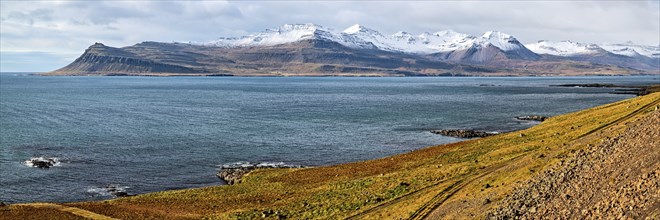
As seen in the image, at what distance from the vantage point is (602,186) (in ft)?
93.0

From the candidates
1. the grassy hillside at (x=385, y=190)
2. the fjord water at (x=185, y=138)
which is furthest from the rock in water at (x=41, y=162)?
the grassy hillside at (x=385, y=190)

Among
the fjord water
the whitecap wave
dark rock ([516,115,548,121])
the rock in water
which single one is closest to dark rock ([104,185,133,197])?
the fjord water

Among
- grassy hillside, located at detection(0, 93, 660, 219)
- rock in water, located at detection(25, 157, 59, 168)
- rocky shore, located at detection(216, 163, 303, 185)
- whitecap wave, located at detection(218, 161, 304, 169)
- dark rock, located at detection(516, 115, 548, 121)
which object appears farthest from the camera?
dark rock, located at detection(516, 115, 548, 121)

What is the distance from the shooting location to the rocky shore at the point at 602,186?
82.3ft

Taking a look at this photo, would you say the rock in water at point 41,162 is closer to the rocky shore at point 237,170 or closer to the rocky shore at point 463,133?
the rocky shore at point 237,170

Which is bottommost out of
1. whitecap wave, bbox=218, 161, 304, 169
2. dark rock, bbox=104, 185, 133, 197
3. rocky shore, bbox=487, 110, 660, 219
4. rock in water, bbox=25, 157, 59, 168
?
dark rock, bbox=104, 185, 133, 197

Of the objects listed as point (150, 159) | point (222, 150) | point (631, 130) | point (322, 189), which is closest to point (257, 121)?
point (222, 150)

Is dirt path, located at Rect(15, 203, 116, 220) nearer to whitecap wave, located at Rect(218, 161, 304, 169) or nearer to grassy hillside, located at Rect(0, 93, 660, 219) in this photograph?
grassy hillside, located at Rect(0, 93, 660, 219)

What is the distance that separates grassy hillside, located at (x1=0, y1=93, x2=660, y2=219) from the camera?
130 feet

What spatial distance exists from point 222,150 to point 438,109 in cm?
8970

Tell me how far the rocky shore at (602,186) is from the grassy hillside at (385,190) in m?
3.20

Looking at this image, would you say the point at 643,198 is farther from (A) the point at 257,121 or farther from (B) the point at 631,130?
(A) the point at 257,121

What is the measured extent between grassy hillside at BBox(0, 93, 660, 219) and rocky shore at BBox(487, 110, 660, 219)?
320 cm

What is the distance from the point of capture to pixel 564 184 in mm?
31203
